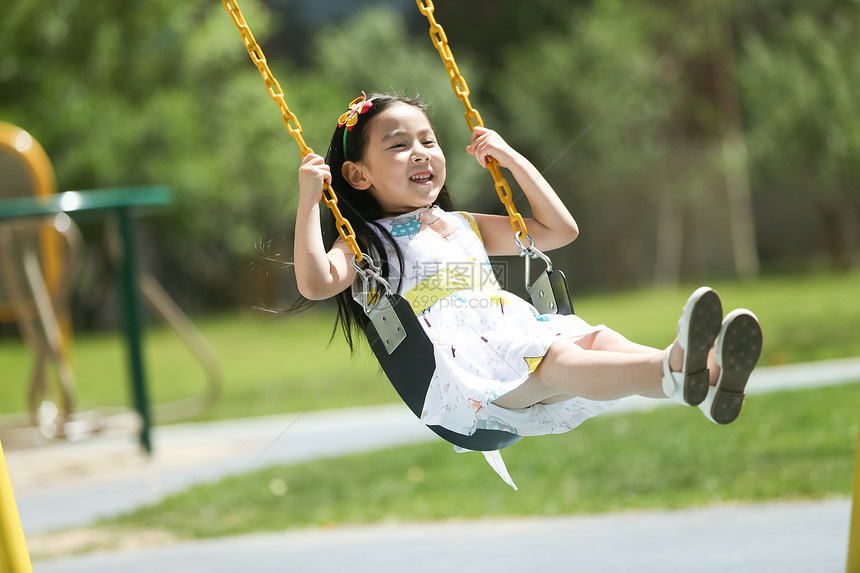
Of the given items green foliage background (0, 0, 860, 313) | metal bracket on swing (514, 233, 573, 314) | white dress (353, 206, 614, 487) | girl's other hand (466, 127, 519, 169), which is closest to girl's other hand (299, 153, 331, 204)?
white dress (353, 206, 614, 487)

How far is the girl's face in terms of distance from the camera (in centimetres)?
269

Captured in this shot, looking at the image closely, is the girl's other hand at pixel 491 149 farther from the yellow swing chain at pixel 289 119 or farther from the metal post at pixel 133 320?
the metal post at pixel 133 320

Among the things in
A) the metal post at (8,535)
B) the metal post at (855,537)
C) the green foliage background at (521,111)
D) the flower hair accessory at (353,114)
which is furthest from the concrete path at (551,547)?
the green foliage background at (521,111)

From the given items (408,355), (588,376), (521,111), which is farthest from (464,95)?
(521,111)

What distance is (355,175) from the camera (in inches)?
110

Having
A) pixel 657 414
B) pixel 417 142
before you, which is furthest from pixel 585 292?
pixel 417 142

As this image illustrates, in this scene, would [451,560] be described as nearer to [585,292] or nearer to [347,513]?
[347,513]

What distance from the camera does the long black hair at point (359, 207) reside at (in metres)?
2.73

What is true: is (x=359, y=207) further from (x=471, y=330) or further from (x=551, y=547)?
(x=551, y=547)

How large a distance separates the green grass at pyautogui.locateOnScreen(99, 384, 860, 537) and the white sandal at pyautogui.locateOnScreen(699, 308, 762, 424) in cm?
265

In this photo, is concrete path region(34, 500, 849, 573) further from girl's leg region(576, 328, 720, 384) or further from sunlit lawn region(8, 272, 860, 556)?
girl's leg region(576, 328, 720, 384)

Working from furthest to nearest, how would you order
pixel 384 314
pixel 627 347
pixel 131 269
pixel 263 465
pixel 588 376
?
pixel 131 269, pixel 263 465, pixel 384 314, pixel 627 347, pixel 588 376

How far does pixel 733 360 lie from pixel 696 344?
0.33 ft

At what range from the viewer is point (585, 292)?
19406 mm
